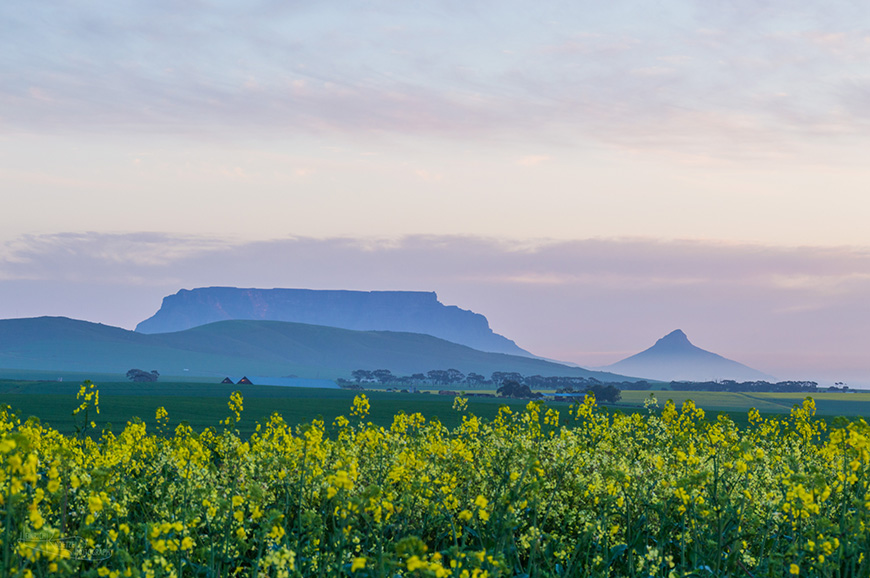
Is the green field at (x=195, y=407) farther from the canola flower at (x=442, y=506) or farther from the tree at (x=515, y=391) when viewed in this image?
the tree at (x=515, y=391)

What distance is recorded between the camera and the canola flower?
8.88 m

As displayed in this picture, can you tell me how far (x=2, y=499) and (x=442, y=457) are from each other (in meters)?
9.57

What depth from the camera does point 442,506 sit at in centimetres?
1368

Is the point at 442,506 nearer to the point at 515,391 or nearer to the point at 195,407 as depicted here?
the point at 195,407

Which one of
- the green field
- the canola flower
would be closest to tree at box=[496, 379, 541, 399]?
the green field

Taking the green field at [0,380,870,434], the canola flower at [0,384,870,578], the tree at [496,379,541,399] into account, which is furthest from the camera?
the tree at [496,379,541,399]

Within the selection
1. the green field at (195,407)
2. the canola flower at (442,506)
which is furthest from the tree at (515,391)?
the canola flower at (442,506)

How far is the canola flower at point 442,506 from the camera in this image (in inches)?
350

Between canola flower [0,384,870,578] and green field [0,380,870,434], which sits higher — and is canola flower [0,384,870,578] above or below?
above

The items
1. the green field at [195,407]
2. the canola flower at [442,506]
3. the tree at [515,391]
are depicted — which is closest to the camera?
the canola flower at [442,506]

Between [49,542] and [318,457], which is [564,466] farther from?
[49,542]

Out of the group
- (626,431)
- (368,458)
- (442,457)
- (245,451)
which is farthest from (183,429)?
(626,431)

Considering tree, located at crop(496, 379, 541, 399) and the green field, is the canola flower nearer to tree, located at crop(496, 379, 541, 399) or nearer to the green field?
the green field

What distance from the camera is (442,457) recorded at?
51.4 feet
